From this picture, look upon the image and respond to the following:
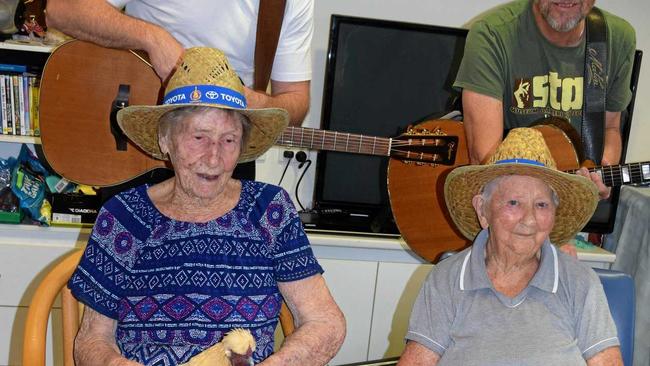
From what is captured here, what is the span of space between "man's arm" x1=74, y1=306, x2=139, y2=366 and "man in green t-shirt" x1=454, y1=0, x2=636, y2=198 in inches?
50.2

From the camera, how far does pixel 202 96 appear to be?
1.62m

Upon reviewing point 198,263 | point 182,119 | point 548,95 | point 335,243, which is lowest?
point 335,243

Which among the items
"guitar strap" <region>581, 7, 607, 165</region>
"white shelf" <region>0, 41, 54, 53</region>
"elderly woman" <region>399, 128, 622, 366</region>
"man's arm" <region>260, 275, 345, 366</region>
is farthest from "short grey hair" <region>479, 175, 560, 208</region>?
"white shelf" <region>0, 41, 54, 53</region>

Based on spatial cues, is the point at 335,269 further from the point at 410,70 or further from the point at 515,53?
the point at 515,53

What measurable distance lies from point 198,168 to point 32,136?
67.4 inches

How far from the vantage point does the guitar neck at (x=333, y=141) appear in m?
2.81

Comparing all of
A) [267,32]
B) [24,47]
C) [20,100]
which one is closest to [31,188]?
[20,100]

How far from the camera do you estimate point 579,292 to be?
181cm

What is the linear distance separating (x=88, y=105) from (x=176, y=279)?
93 cm

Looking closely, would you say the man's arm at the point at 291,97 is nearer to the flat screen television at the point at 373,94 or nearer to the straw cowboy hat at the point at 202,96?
the straw cowboy hat at the point at 202,96

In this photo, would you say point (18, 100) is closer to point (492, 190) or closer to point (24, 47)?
point (24, 47)

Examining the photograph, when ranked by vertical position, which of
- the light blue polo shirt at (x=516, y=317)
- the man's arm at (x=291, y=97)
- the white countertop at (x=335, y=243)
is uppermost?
the man's arm at (x=291, y=97)

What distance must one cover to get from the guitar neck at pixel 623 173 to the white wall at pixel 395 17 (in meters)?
1.19

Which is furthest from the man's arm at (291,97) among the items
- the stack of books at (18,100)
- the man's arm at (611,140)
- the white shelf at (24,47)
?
the stack of books at (18,100)
